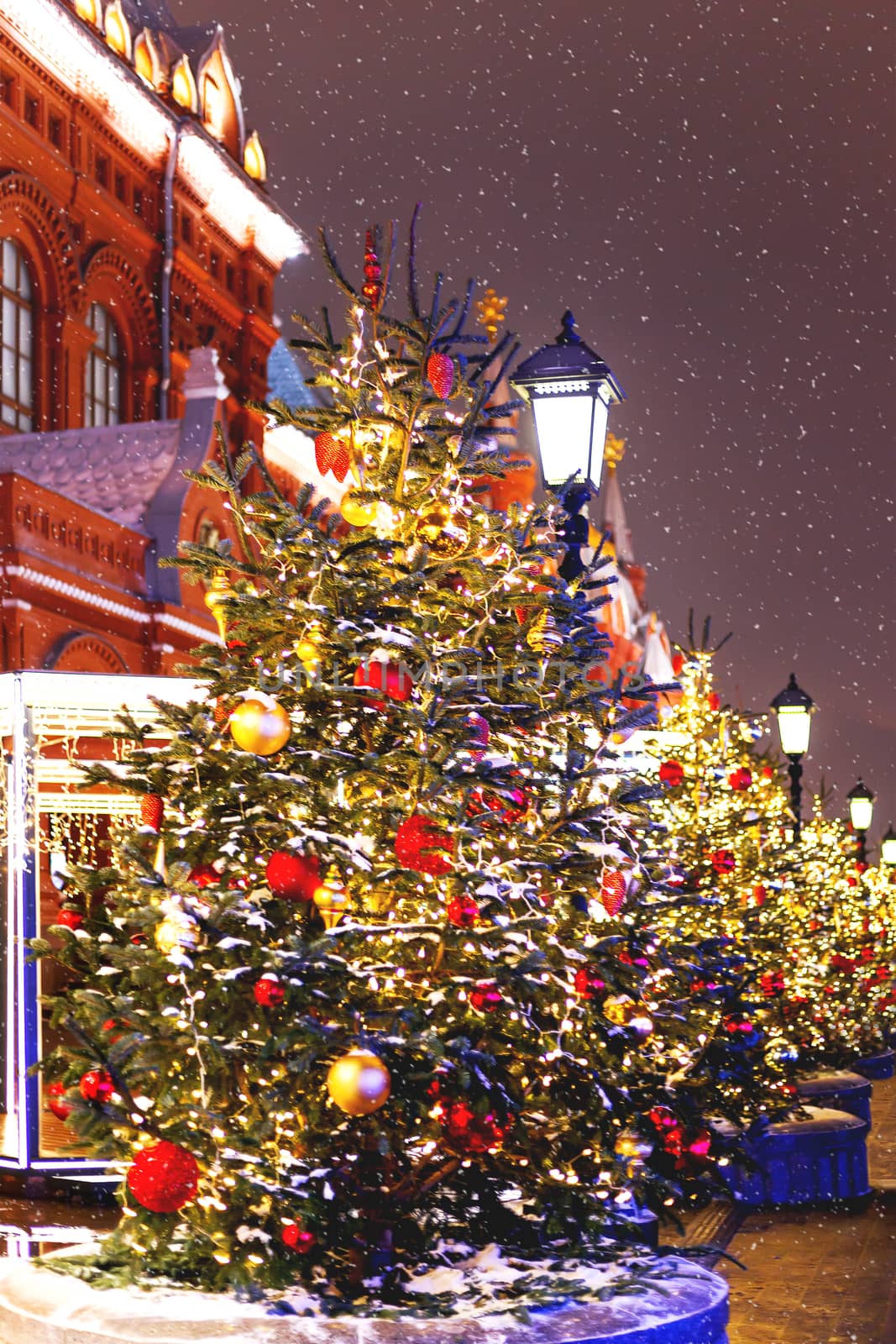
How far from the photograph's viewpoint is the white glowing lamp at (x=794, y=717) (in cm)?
1600

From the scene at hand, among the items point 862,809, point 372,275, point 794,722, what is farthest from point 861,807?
point 372,275

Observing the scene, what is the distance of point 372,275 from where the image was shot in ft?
19.6

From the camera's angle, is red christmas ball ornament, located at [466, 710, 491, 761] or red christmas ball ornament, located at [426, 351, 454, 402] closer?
red christmas ball ornament, located at [466, 710, 491, 761]

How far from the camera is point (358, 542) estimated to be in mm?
5156

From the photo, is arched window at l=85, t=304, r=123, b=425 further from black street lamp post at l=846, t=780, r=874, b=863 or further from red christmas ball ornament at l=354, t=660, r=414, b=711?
red christmas ball ornament at l=354, t=660, r=414, b=711

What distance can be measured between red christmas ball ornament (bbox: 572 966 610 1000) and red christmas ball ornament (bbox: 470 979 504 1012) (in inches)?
12.6

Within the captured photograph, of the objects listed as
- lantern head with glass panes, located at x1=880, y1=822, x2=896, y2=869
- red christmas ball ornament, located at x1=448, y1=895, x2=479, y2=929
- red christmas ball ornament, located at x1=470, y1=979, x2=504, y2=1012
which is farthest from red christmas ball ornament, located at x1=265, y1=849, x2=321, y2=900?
lantern head with glass panes, located at x1=880, y1=822, x2=896, y2=869

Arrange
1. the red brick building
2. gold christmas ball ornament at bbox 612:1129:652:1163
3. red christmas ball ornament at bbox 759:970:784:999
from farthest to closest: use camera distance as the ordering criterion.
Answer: the red brick building < red christmas ball ornament at bbox 759:970:784:999 < gold christmas ball ornament at bbox 612:1129:652:1163

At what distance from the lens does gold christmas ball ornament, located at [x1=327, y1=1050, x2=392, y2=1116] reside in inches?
168

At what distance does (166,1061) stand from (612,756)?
1.74 meters

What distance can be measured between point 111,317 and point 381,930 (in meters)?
19.8

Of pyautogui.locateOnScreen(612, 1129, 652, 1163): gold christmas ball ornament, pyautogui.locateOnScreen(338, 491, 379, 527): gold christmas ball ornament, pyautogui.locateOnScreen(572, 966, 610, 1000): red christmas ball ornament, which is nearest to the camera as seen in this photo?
pyautogui.locateOnScreen(572, 966, 610, 1000): red christmas ball ornament

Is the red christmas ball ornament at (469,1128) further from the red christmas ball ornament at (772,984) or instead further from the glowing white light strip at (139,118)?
the glowing white light strip at (139,118)

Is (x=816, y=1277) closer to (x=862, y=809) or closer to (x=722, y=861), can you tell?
(x=722, y=861)
